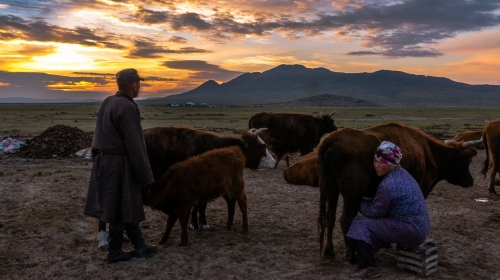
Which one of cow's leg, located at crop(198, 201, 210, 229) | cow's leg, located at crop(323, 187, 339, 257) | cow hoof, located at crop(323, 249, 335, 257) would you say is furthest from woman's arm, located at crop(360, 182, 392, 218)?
cow's leg, located at crop(198, 201, 210, 229)

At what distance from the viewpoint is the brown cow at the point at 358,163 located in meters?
6.12

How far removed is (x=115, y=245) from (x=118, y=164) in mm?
1228

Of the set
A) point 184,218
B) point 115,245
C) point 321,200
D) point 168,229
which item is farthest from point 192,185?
point 321,200

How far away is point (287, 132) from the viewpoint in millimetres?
16594

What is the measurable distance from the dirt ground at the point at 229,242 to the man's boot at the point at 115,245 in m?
0.10

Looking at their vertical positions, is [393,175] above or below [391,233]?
above

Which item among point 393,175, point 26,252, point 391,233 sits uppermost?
point 393,175

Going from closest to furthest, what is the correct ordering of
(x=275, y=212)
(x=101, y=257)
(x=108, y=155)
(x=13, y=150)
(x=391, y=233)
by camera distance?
1. (x=391, y=233)
2. (x=108, y=155)
3. (x=101, y=257)
4. (x=275, y=212)
5. (x=13, y=150)

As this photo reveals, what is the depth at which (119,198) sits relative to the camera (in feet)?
20.2

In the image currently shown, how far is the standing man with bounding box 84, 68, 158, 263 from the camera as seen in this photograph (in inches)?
238

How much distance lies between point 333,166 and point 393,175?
2.90ft

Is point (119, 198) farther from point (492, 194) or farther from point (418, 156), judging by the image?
point (492, 194)

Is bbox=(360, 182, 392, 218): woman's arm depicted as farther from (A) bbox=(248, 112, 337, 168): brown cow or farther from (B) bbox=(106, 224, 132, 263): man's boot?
(A) bbox=(248, 112, 337, 168): brown cow

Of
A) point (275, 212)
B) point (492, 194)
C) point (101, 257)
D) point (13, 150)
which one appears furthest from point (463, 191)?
point (13, 150)
